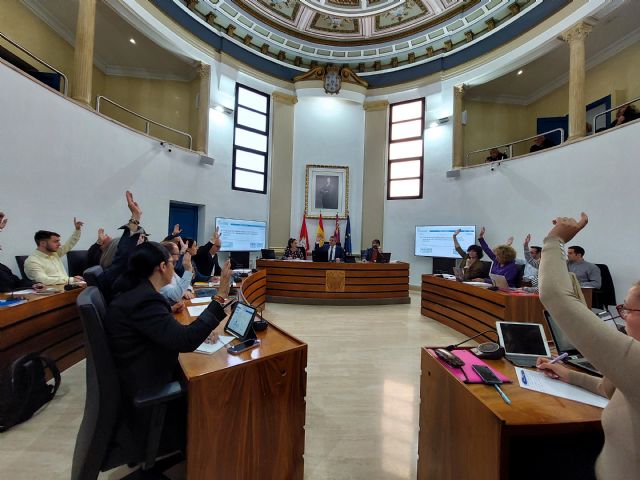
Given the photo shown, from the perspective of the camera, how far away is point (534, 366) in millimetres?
1468

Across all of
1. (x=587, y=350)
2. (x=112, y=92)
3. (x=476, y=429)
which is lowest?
(x=476, y=429)

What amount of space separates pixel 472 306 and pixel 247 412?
380cm

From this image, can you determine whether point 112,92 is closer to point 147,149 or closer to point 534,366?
point 147,149

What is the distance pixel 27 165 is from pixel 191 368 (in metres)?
4.40

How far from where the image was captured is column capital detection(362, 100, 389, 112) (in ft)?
29.7

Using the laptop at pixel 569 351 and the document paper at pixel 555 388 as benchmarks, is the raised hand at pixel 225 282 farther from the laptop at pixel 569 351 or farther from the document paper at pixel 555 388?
the laptop at pixel 569 351

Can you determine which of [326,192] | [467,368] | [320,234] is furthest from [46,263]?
[326,192]

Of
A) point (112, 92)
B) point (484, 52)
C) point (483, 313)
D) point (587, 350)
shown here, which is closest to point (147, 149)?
point (112, 92)

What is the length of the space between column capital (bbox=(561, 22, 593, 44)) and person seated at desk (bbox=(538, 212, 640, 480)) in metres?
7.36

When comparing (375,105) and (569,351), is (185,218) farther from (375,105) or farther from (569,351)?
(569,351)

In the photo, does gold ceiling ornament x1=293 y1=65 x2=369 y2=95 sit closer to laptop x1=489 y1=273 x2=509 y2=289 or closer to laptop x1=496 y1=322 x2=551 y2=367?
laptop x1=489 y1=273 x2=509 y2=289

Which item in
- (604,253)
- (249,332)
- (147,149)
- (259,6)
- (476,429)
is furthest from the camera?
(259,6)

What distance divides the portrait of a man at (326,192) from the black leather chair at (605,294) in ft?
20.1

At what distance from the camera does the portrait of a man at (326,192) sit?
358 inches
